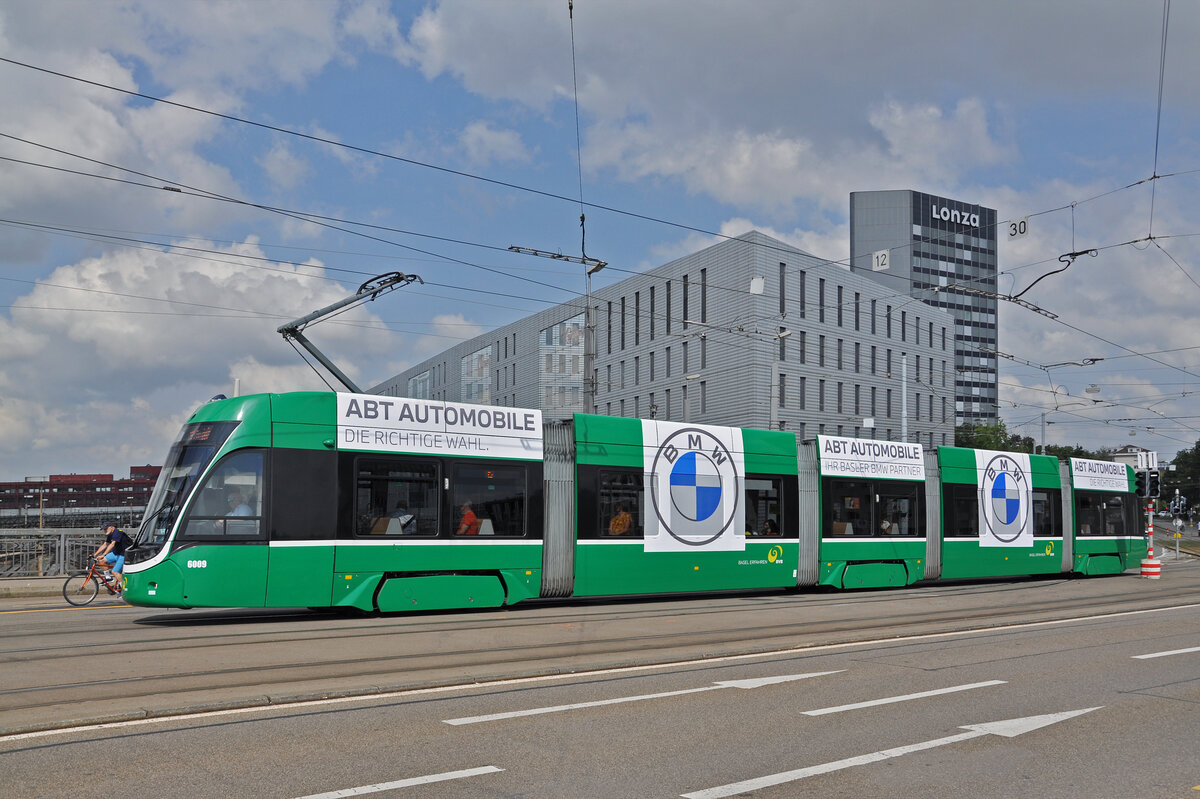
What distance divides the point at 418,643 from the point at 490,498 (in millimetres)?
4415

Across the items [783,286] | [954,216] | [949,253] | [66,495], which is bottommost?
[66,495]

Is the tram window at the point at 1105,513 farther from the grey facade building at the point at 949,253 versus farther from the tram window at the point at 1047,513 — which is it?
the grey facade building at the point at 949,253

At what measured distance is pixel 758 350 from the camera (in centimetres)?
5700

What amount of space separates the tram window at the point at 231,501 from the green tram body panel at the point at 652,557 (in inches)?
203

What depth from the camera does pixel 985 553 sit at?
23.7 meters

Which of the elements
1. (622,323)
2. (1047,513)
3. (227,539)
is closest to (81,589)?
(227,539)

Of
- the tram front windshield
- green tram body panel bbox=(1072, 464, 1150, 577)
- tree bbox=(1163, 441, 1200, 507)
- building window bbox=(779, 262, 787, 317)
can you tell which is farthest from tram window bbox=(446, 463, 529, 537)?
tree bbox=(1163, 441, 1200, 507)

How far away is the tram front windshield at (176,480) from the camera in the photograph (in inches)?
525

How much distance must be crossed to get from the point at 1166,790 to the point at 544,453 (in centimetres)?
1180

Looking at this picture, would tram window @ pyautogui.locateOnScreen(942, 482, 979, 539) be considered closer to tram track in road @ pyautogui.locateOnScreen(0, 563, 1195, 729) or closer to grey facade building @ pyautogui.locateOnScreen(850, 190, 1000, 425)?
tram track in road @ pyautogui.locateOnScreen(0, 563, 1195, 729)

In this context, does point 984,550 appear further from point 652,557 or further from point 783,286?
point 783,286

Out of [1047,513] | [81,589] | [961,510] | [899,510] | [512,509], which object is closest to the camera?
[512,509]

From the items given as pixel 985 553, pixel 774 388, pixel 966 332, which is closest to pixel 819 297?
pixel 774 388

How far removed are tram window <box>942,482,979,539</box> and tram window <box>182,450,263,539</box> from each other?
15.1 meters
